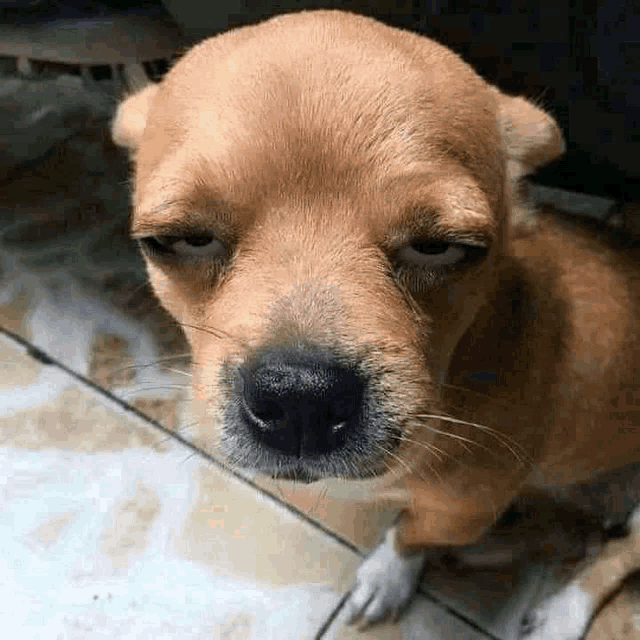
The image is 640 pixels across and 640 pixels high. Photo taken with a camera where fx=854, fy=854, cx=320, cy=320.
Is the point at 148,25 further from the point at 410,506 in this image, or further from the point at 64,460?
the point at 410,506

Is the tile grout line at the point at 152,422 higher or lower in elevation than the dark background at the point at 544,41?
lower

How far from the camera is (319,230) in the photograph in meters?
1.22

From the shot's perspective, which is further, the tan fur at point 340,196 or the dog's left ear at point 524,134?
the dog's left ear at point 524,134

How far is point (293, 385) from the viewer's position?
1.15m

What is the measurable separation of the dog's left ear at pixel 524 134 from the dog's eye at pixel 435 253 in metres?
0.32

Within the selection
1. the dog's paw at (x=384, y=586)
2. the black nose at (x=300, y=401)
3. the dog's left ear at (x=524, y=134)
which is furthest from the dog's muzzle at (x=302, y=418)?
the dog's paw at (x=384, y=586)

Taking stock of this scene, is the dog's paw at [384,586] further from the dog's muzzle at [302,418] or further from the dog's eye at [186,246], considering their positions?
the dog's eye at [186,246]

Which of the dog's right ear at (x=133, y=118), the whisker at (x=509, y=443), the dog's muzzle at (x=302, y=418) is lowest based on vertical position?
the whisker at (x=509, y=443)

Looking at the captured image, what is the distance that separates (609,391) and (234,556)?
3.29ft

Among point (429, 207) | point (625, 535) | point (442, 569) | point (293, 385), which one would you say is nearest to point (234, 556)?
point (442, 569)

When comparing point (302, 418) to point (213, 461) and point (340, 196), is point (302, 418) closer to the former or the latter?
point (340, 196)

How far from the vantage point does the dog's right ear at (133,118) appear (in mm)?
1626

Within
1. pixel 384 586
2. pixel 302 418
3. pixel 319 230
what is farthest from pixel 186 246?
pixel 384 586

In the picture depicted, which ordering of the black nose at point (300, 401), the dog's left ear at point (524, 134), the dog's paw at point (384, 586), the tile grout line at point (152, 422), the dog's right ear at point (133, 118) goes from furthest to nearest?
the tile grout line at point (152, 422) < the dog's paw at point (384, 586) < the dog's right ear at point (133, 118) < the dog's left ear at point (524, 134) < the black nose at point (300, 401)
